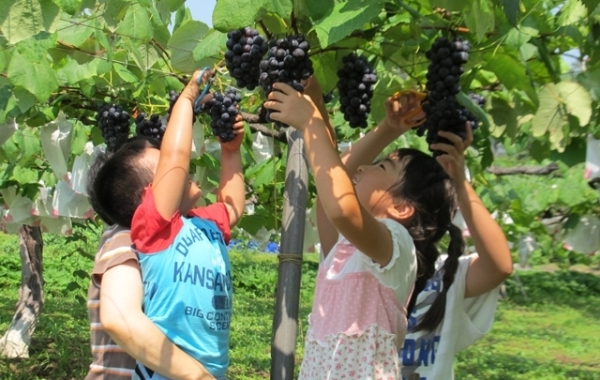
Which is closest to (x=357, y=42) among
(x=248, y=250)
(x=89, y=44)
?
(x=89, y=44)

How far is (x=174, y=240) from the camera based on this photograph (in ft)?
5.30

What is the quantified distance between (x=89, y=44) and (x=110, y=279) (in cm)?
70

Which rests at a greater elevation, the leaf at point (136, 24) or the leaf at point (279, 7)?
the leaf at point (136, 24)

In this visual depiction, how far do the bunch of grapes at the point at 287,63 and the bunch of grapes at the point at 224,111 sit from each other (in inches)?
17.2

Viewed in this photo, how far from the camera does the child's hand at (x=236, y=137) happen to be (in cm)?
184

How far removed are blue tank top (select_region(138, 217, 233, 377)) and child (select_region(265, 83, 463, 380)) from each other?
0.20m

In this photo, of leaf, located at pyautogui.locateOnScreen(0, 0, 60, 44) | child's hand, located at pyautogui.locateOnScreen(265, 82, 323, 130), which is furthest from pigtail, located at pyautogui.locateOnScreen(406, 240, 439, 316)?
leaf, located at pyautogui.locateOnScreen(0, 0, 60, 44)

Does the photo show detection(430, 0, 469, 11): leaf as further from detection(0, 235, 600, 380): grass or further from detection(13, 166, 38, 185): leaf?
detection(13, 166, 38, 185): leaf

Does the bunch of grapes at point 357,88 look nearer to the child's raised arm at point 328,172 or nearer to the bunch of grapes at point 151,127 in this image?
the child's raised arm at point 328,172

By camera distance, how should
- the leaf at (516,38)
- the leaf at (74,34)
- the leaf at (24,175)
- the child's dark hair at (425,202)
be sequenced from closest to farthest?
→ the leaf at (516,38)
the child's dark hair at (425,202)
the leaf at (74,34)
the leaf at (24,175)

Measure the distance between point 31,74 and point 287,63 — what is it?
1.94 feet

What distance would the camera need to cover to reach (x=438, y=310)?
5.65 feet

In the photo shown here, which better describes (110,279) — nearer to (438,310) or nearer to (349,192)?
(349,192)

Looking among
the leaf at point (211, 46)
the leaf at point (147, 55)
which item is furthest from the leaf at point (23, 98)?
the leaf at point (211, 46)
